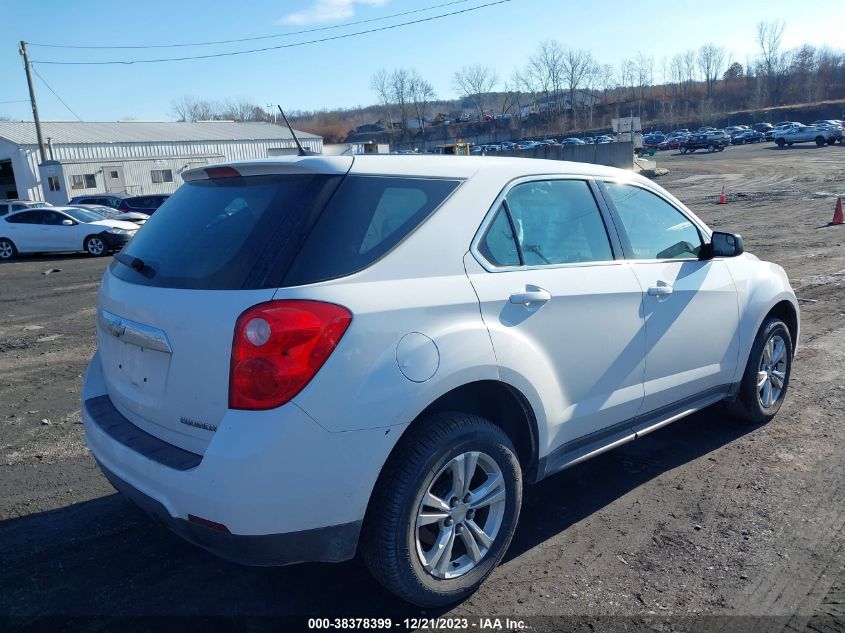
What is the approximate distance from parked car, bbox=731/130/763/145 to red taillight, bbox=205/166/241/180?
79883mm

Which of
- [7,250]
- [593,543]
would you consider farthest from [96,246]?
[593,543]

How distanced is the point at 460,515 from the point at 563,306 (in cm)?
112

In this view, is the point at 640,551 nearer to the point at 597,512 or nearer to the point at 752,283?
the point at 597,512

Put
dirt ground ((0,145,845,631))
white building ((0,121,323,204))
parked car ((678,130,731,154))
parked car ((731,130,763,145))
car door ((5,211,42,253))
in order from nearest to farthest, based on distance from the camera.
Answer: dirt ground ((0,145,845,631)), car door ((5,211,42,253)), white building ((0,121,323,204)), parked car ((678,130,731,154)), parked car ((731,130,763,145))

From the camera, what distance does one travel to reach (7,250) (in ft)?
66.4

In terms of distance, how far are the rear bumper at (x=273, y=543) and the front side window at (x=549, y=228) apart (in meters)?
1.41

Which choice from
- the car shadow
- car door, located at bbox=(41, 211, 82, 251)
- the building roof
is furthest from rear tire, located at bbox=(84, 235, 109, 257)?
the building roof

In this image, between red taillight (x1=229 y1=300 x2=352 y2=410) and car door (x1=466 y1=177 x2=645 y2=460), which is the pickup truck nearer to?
car door (x1=466 y1=177 x2=645 y2=460)

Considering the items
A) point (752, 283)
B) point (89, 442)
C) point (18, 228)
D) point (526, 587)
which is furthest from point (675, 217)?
point (18, 228)

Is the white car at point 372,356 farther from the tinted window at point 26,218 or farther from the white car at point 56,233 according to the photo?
the tinted window at point 26,218

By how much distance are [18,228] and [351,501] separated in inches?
820

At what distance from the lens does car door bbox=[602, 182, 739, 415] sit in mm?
4059

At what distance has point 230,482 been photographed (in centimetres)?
256

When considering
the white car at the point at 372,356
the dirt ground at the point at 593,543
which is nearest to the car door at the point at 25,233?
the dirt ground at the point at 593,543
